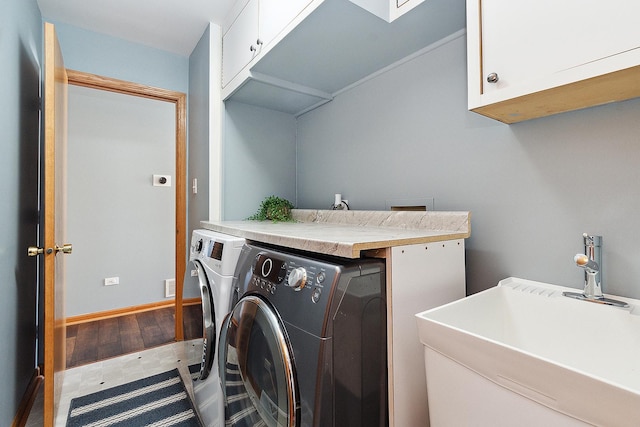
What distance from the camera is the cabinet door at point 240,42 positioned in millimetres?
1652

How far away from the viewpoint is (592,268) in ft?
2.82

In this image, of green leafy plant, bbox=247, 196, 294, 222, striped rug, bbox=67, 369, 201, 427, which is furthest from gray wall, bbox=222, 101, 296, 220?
striped rug, bbox=67, 369, 201, 427

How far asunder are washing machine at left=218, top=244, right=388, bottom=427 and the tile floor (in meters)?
0.72

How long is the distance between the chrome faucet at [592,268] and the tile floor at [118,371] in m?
1.59

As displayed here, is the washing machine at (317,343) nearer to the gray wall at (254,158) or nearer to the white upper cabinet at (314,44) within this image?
the white upper cabinet at (314,44)

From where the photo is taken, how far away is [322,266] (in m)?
0.85

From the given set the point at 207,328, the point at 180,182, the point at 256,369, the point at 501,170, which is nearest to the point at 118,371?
the point at 207,328

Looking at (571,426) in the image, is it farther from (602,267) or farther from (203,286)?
(203,286)

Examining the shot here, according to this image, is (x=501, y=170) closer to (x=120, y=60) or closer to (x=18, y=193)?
(x=18, y=193)

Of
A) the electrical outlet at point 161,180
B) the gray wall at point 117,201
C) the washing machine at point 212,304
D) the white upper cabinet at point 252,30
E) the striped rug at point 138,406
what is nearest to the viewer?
the washing machine at point 212,304

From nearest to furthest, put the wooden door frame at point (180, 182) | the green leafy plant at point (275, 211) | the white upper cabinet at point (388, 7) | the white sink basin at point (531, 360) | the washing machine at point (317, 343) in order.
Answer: the white sink basin at point (531, 360)
the washing machine at point (317, 343)
the white upper cabinet at point (388, 7)
the green leafy plant at point (275, 211)
the wooden door frame at point (180, 182)

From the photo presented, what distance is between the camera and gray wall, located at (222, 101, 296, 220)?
216 cm

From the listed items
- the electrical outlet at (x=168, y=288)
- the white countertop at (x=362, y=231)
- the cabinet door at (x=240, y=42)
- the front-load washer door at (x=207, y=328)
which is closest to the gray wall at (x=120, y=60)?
the cabinet door at (x=240, y=42)

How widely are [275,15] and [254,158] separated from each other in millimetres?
1031
